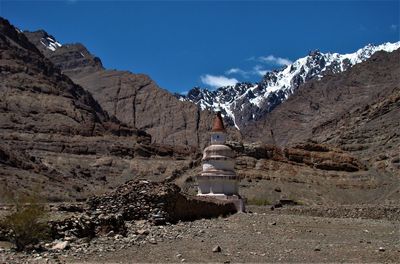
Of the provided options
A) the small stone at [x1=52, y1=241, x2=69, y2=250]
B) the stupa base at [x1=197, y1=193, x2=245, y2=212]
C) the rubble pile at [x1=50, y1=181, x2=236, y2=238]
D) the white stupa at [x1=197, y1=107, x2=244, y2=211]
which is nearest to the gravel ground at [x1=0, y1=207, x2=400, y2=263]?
the small stone at [x1=52, y1=241, x2=69, y2=250]

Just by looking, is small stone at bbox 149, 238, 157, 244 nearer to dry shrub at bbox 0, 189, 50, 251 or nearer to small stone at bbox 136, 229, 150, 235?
small stone at bbox 136, 229, 150, 235

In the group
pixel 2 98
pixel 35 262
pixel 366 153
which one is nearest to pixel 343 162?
pixel 366 153

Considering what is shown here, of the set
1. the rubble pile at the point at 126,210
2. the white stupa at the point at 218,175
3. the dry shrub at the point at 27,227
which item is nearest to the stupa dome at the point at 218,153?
the white stupa at the point at 218,175

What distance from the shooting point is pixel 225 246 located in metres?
21.4

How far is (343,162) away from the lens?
95562 mm

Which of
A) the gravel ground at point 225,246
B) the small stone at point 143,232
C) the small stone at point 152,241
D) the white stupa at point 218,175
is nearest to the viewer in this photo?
the gravel ground at point 225,246

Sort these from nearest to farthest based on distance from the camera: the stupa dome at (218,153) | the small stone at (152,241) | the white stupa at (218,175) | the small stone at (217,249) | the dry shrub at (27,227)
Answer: the dry shrub at (27,227) → the small stone at (217,249) → the small stone at (152,241) → the white stupa at (218,175) → the stupa dome at (218,153)

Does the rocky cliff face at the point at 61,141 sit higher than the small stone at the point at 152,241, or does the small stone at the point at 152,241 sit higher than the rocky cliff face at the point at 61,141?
the rocky cliff face at the point at 61,141

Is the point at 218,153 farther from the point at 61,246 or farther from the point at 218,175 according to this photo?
the point at 61,246

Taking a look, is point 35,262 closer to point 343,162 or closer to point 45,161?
point 343,162

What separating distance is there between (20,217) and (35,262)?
300 centimetres

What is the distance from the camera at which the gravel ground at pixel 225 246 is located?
18297 mm

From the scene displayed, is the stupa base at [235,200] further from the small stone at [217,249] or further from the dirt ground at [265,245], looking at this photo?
the small stone at [217,249]

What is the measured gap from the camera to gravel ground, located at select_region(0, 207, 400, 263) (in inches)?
720
